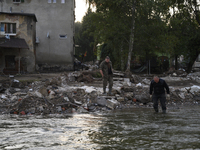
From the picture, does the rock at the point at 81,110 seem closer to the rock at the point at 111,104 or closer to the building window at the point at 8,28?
the rock at the point at 111,104

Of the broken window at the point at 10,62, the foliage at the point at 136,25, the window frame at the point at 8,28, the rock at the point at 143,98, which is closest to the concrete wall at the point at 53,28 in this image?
the broken window at the point at 10,62

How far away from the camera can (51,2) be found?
33.1m

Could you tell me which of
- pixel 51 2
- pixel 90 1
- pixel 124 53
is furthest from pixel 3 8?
pixel 124 53

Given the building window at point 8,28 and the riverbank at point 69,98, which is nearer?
the riverbank at point 69,98

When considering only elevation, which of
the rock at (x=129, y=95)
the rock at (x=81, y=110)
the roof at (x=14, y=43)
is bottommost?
the rock at (x=81, y=110)

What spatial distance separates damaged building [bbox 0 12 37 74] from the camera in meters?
25.9

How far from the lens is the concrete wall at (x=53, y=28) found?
32.8 meters

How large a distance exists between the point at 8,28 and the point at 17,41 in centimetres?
201

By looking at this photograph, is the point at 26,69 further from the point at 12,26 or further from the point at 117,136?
the point at 117,136

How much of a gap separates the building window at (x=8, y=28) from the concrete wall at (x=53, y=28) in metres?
6.74

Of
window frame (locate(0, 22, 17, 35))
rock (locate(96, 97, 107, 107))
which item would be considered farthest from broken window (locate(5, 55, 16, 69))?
rock (locate(96, 97, 107, 107))

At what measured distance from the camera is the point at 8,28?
26094 millimetres

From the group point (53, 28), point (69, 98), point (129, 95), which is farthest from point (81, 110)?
point (53, 28)

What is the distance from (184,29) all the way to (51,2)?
1809 centimetres
